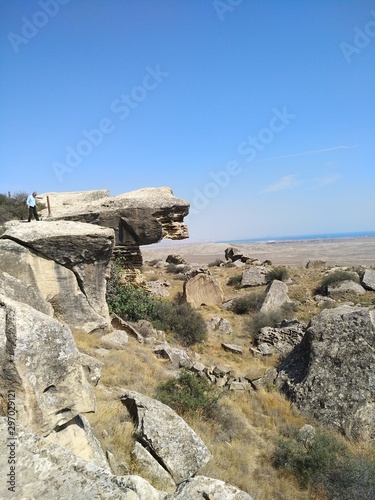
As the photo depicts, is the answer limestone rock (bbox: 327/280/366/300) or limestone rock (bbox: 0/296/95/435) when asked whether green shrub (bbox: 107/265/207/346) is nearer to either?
limestone rock (bbox: 327/280/366/300)

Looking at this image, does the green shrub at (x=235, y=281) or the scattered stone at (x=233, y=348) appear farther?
the green shrub at (x=235, y=281)

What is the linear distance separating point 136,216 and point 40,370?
9572 millimetres

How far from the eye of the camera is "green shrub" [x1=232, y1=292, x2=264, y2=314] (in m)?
17.0

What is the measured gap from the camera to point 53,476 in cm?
240

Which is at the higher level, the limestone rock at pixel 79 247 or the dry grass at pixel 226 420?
the limestone rock at pixel 79 247

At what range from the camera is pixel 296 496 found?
503 centimetres

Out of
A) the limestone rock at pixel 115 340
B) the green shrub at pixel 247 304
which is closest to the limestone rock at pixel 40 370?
the limestone rock at pixel 115 340

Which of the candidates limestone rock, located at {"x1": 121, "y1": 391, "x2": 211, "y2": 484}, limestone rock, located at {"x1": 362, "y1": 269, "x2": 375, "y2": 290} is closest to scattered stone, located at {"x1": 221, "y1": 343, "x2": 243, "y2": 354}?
limestone rock, located at {"x1": 121, "y1": 391, "x2": 211, "y2": 484}

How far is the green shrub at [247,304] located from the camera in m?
17.0

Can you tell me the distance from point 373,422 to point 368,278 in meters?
→ 14.5

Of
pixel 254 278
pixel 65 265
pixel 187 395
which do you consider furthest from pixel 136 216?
pixel 254 278

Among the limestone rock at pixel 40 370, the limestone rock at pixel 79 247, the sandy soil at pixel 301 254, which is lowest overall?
the sandy soil at pixel 301 254

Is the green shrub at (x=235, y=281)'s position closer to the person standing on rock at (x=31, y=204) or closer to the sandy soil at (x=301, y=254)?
the person standing on rock at (x=31, y=204)

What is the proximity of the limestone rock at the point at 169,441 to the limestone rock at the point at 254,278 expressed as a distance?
16897mm
